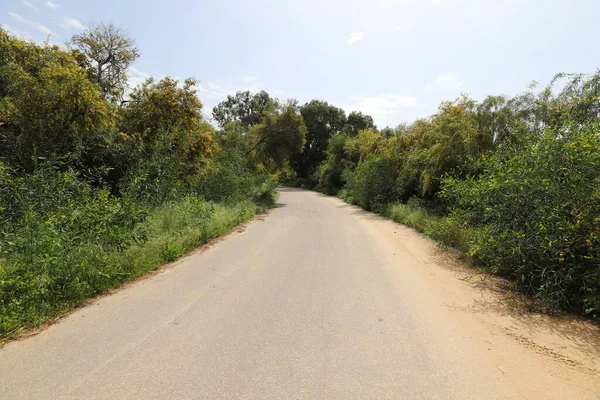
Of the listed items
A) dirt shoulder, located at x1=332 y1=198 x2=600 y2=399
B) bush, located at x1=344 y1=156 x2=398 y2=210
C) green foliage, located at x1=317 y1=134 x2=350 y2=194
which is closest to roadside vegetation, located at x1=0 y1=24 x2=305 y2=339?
dirt shoulder, located at x1=332 y1=198 x2=600 y2=399

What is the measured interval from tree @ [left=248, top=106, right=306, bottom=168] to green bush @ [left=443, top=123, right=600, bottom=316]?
63.6ft

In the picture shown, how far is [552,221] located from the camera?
4672 mm

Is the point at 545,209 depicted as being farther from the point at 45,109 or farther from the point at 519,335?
the point at 45,109

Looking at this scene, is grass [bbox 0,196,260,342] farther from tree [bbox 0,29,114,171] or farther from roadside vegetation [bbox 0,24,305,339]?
tree [bbox 0,29,114,171]

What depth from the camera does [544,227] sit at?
15.2 ft

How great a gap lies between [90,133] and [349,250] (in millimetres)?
8032

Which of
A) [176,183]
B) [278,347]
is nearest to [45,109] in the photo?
[176,183]

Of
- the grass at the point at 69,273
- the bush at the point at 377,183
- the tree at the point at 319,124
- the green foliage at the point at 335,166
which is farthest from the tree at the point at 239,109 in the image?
the grass at the point at 69,273

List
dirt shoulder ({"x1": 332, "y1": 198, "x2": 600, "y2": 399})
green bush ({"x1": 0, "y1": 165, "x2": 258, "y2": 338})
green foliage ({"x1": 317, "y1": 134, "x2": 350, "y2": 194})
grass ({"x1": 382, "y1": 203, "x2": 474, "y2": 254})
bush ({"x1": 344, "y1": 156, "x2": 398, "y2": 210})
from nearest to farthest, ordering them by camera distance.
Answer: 1. dirt shoulder ({"x1": 332, "y1": 198, "x2": 600, "y2": 399})
2. green bush ({"x1": 0, "y1": 165, "x2": 258, "y2": 338})
3. grass ({"x1": 382, "y1": 203, "x2": 474, "y2": 254})
4. bush ({"x1": 344, "y1": 156, "x2": 398, "y2": 210})
5. green foliage ({"x1": 317, "y1": 134, "x2": 350, "y2": 194})

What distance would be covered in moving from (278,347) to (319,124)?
49270mm

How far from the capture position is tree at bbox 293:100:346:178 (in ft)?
164

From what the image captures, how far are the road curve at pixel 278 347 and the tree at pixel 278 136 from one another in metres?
19.2

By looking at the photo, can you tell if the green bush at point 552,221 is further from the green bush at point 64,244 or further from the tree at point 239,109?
the tree at point 239,109

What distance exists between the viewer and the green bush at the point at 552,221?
14.2 feet
